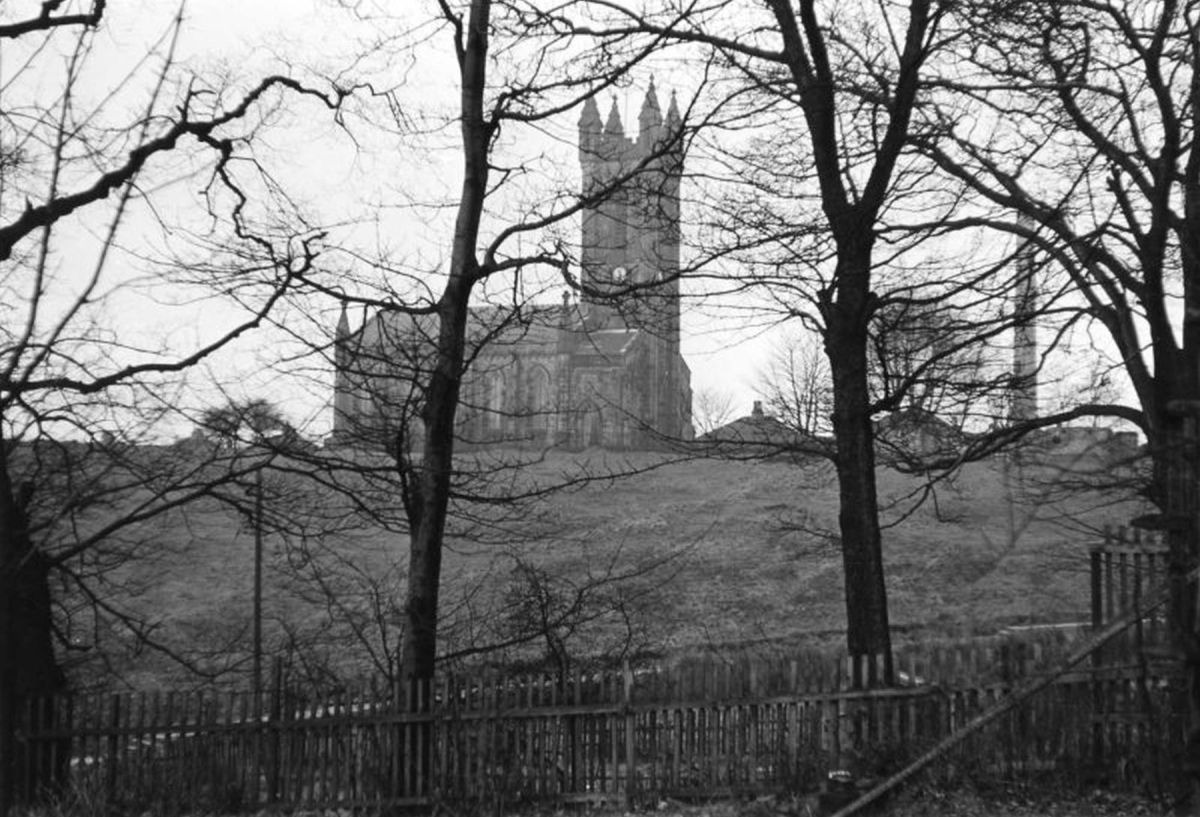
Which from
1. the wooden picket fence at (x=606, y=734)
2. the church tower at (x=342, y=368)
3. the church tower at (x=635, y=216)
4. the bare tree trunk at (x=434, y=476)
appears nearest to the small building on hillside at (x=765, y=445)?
the church tower at (x=635, y=216)

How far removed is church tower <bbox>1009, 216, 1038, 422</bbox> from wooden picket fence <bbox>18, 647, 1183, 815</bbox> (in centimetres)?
300

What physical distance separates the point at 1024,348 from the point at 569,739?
6060 millimetres

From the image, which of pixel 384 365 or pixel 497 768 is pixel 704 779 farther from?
pixel 384 365

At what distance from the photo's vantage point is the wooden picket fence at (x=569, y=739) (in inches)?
399

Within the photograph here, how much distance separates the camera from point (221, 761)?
12250 mm

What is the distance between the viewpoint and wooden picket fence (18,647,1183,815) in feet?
33.2

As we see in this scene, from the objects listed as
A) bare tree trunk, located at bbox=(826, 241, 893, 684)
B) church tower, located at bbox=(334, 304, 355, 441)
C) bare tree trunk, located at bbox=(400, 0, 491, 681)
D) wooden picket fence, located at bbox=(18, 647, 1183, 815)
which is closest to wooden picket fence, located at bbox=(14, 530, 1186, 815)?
wooden picket fence, located at bbox=(18, 647, 1183, 815)

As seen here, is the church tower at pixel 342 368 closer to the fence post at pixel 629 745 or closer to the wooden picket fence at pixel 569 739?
the wooden picket fence at pixel 569 739

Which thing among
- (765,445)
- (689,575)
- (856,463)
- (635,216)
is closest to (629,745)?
(856,463)

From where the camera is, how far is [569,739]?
1147 centimetres

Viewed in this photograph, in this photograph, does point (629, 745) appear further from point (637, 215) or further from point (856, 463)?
point (637, 215)

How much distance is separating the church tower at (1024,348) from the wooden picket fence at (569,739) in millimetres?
3004

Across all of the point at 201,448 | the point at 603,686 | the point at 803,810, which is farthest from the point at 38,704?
the point at 803,810

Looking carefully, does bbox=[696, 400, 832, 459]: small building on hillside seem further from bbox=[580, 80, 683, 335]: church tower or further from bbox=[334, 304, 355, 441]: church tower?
bbox=[334, 304, 355, 441]: church tower
